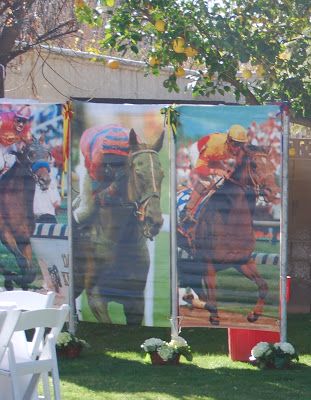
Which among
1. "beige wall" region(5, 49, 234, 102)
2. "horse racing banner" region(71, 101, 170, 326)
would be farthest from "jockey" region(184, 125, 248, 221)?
"beige wall" region(5, 49, 234, 102)

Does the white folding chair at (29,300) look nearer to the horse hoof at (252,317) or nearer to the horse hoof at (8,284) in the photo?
the horse hoof at (8,284)

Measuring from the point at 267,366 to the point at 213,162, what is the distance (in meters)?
1.82

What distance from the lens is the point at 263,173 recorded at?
7480 millimetres

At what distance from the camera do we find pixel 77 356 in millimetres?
7949

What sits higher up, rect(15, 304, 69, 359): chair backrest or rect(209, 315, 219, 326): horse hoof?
rect(15, 304, 69, 359): chair backrest

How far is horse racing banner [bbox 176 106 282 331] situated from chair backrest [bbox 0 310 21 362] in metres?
2.71

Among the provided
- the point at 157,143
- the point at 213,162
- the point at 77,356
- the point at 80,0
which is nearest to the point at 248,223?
the point at 213,162

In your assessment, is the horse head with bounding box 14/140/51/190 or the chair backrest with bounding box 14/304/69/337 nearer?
the chair backrest with bounding box 14/304/69/337

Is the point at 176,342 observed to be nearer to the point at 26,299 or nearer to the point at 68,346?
the point at 68,346

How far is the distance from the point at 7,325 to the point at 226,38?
416 centimetres

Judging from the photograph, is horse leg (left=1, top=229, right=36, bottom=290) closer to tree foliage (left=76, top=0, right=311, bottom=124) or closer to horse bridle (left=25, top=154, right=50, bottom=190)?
horse bridle (left=25, top=154, right=50, bottom=190)

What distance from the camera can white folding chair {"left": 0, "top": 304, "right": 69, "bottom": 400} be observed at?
5.29 meters

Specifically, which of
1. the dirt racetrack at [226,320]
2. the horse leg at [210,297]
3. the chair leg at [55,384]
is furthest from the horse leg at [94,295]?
the chair leg at [55,384]

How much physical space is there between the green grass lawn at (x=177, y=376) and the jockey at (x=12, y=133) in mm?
1967
